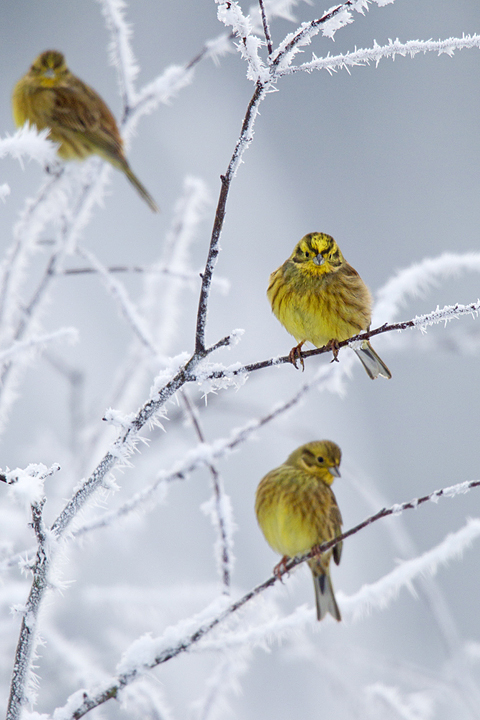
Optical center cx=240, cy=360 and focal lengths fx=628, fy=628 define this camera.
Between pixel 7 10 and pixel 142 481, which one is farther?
pixel 7 10

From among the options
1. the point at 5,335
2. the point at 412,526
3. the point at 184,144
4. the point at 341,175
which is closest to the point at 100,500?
the point at 5,335

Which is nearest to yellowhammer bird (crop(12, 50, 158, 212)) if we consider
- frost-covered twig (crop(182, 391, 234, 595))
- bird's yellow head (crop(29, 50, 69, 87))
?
bird's yellow head (crop(29, 50, 69, 87))

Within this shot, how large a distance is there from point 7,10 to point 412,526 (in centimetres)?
1765

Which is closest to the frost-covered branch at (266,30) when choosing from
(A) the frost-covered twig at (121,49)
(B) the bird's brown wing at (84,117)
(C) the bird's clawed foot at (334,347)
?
(C) the bird's clawed foot at (334,347)

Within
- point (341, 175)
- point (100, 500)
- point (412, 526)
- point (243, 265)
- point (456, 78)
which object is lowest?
point (100, 500)

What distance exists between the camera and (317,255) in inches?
71.4

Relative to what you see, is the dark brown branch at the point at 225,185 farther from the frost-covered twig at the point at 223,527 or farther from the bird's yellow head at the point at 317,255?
the bird's yellow head at the point at 317,255

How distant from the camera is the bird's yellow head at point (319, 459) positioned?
6.46 ft

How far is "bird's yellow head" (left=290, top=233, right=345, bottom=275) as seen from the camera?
5.91ft

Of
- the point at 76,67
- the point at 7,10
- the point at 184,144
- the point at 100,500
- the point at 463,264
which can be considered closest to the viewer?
the point at 100,500

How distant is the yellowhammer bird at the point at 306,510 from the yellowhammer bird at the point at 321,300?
14.8 inches

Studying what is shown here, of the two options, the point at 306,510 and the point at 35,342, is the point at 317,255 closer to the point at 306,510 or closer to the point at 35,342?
the point at 306,510

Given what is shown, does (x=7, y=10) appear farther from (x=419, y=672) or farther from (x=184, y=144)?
(x=419, y=672)

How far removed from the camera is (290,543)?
1976 millimetres
